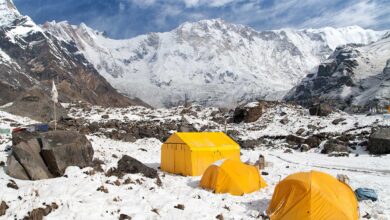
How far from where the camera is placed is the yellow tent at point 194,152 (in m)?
24.3

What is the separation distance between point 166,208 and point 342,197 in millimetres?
6915

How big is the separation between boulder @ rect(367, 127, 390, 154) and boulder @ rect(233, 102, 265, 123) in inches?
1270

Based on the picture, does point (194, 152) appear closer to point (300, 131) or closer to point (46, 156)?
point (46, 156)

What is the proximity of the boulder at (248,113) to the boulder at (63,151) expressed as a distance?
48410mm

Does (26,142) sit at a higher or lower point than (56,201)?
higher

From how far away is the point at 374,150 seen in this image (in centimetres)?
3469

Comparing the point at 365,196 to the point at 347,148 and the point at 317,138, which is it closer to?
the point at 347,148

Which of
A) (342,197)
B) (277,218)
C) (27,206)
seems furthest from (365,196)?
(27,206)

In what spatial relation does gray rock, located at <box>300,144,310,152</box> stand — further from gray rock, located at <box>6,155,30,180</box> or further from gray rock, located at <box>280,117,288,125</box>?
gray rock, located at <box>6,155,30,180</box>

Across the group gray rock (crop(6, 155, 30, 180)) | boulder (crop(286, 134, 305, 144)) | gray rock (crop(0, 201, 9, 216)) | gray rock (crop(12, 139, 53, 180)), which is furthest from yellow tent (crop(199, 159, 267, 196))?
boulder (crop(286, 134, 305, 144))

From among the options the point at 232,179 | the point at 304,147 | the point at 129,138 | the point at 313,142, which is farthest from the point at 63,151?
the point at 313,142

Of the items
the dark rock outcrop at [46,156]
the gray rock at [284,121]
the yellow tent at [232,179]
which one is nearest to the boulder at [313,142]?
the gray rock at [284,121]

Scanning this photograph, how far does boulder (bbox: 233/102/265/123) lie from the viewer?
67.4 m

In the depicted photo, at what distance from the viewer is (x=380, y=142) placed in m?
34.3
